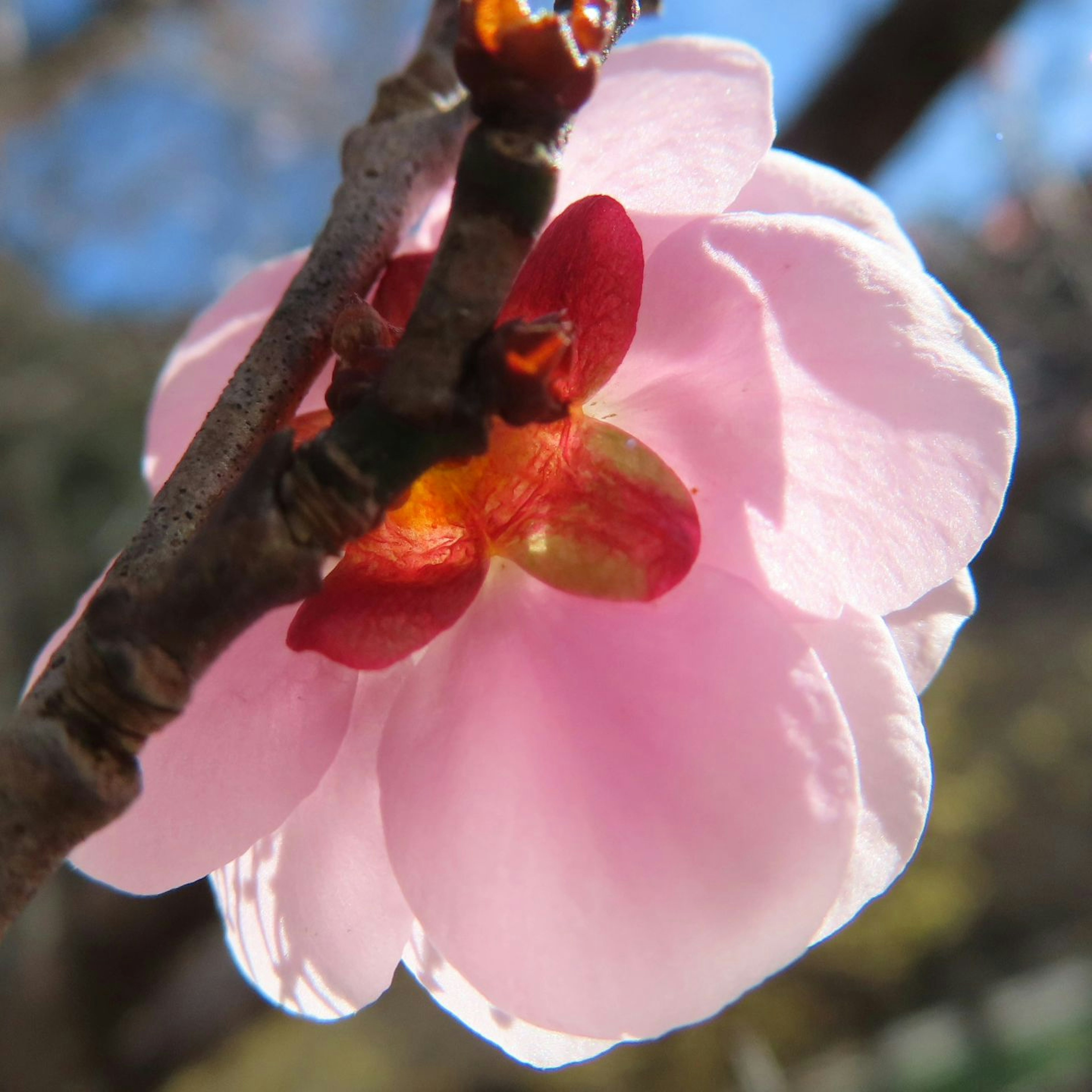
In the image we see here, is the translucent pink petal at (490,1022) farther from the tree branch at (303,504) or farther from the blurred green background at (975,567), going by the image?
the blurred green background at (975,567)

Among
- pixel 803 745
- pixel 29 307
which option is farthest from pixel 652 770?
pixel 29 307

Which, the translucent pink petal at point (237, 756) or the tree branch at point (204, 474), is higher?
the tree branch at point (204, 474)

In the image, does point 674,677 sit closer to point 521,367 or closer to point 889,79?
point 521,367

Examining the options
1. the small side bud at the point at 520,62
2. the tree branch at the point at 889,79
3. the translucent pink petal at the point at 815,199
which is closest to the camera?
the small side bud at the point at 520,62

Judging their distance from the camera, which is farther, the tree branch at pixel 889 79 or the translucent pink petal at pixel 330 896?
the tree branch at pixel 889 79

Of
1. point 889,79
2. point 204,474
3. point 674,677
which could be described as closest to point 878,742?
point 674,677

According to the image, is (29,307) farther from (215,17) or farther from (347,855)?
(347,855)

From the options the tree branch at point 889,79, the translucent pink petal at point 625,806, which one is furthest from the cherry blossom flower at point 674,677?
the tree branch at point 889,79
